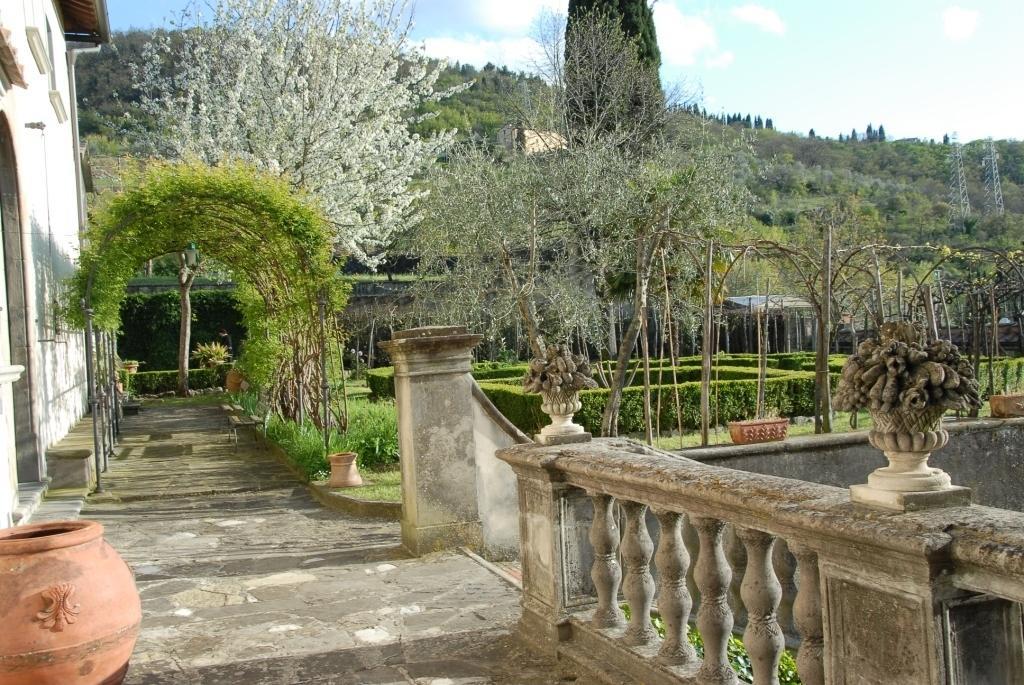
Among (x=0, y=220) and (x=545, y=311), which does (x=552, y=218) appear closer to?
(x=545, y=311)

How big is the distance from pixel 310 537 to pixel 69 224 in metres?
9.46

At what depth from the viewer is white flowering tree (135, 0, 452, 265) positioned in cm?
2009

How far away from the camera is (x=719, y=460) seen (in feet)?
27.7

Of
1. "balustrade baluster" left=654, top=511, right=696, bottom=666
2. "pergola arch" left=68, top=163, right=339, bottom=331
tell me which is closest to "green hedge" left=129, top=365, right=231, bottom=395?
"pergola arch" left=68, top=163, right=339, bottom=331

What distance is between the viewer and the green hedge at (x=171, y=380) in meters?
23.8

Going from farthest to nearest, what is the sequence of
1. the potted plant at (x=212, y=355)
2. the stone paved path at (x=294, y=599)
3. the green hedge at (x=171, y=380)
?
the potted plant at (x=212, y=355)
the green hedge at (x=171, y=380)
the stone paved path at (x=294, y=599)

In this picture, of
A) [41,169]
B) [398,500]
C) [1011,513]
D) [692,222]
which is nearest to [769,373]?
[692,222]

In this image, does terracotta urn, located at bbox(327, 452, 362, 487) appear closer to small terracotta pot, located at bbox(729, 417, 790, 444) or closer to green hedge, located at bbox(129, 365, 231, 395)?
small terracotta pot, located at bbox(729, 417, 790, 444)

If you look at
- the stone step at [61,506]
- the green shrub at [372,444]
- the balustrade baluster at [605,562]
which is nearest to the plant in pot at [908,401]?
the balustrade baluster at [605,562]

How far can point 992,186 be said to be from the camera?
156ft

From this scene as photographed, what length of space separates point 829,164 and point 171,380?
49217 mm

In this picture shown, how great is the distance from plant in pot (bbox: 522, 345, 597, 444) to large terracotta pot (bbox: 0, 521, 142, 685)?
6.11ft

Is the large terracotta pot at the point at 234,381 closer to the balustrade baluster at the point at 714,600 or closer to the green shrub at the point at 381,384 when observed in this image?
the green shrub at the point at 381,384

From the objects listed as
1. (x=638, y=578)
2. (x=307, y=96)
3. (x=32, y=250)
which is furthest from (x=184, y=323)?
(x=638, y=578)
